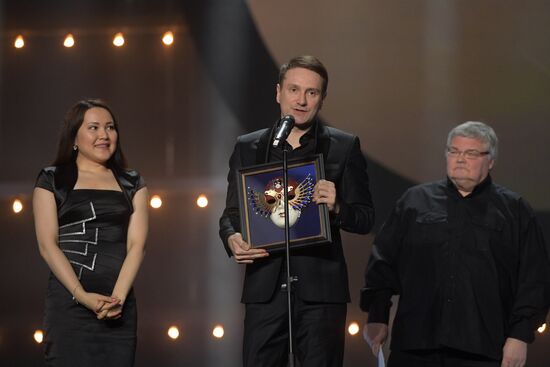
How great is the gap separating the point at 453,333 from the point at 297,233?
75 centimetres

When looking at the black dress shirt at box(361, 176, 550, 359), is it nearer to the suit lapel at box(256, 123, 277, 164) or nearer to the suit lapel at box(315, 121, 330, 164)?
the suit lapel at box(315, 121, 330, 164)

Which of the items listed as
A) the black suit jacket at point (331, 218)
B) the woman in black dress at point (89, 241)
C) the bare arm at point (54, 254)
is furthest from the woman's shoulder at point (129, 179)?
the black suit jacket at point (331, 218)

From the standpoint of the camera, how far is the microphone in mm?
3052

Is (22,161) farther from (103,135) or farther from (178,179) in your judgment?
(103,135)

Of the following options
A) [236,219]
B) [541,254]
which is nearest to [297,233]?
[236,219]

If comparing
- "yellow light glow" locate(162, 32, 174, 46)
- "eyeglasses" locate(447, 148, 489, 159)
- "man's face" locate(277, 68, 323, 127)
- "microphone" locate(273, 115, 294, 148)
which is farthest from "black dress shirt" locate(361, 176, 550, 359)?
"yellow light glow" locate(162, 32, 174, 46)

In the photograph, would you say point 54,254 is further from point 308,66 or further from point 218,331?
point 218,331

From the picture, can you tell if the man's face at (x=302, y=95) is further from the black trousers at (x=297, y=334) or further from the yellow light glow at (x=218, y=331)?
the yellow light glow at (x=218, y=331)

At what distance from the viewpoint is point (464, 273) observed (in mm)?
3607

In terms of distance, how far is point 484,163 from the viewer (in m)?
3.67

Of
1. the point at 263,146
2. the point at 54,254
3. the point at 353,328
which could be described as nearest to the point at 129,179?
the point at 54,254

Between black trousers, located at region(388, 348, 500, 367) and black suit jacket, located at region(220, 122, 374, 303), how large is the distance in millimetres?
471

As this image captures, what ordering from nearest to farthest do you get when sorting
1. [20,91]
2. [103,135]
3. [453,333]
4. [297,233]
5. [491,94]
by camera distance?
[297,233], [453,333], [103,135], [491,94], [20,91]

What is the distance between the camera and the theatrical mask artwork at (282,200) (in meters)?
3.35
